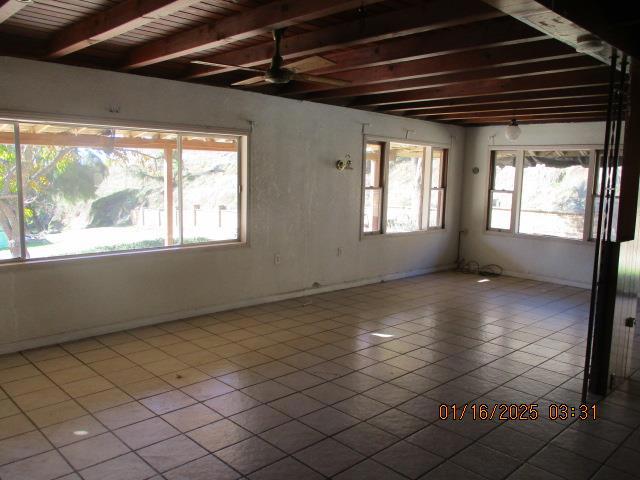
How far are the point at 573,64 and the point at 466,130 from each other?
471cm

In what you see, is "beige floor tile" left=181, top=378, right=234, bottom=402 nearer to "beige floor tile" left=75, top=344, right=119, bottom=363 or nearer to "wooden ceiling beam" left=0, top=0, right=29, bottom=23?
"beige floor tile" left=75, top=344, right=119, bottom=363

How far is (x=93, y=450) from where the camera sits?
2.81 meters

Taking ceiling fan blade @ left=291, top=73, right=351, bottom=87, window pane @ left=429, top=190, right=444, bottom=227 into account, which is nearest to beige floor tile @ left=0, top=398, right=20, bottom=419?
ceiling fan blade @ left=291, top=73, right=351, bottom=87

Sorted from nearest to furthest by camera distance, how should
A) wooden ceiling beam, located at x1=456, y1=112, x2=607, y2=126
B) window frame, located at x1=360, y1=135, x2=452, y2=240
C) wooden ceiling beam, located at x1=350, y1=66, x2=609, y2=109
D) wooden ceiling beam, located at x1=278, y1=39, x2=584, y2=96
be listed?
wooden ceiling beam, located at x1=278, y1=39, x2=584, y2=96
wooden ceiling beam, located at x1=350, y1=66, x2=609, y2=109
wooden ceiling beam, located at x1=456, y1=112, x2=607, y2=126
window frame, located at x1=360, y1=135, x2=452, y2=240

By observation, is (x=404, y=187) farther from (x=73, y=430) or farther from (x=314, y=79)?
(x=73, y=430)

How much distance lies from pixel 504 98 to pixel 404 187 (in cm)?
244

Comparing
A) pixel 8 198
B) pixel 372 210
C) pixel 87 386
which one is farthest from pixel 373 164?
pixel 87 386

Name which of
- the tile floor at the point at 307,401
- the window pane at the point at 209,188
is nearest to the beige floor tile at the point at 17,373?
the tile floor at the point at 307,401

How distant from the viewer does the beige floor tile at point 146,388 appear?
355 centimetres

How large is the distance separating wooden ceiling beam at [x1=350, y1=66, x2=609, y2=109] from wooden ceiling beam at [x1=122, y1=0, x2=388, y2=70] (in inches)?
92.9

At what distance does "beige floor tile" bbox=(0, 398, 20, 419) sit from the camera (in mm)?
3207

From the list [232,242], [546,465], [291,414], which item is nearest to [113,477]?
[291,414]

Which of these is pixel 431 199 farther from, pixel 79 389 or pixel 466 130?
pixel 79 389

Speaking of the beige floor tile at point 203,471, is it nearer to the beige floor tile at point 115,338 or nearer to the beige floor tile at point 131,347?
the beige floor tile at point 131,347
